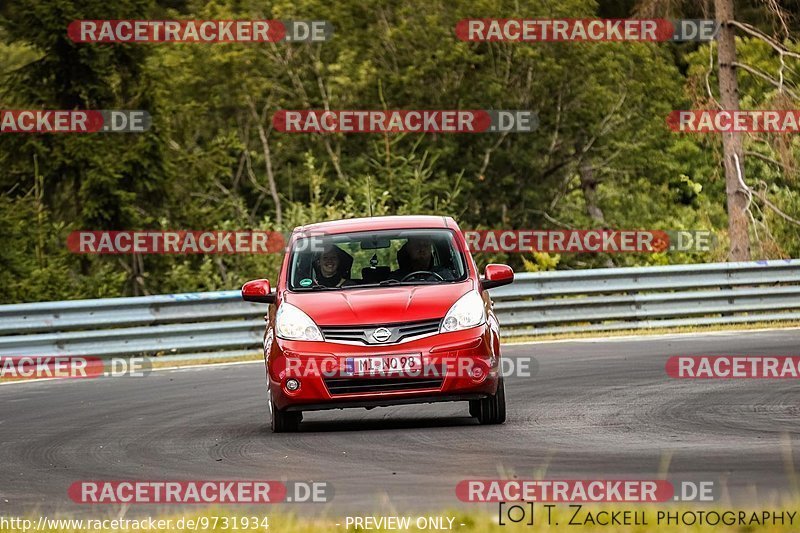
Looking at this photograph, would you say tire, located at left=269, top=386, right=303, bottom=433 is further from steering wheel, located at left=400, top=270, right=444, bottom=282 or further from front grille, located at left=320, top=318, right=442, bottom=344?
steering wheel, located at left=400, top=270, right=444, bottom=282

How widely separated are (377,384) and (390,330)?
1.36 ft

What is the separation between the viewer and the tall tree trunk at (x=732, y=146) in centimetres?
2803

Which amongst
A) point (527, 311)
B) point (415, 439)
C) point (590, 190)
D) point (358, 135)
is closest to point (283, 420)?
point (415, 439)

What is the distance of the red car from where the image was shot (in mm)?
11352

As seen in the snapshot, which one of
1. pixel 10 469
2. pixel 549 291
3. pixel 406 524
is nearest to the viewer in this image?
pixel 406 524

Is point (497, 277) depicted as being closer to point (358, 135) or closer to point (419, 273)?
point (419, 273)

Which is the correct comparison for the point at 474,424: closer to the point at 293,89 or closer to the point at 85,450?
the point at 85,450

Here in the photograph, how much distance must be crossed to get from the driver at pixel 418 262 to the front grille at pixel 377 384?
124 cm

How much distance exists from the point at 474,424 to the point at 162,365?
9.45 metres

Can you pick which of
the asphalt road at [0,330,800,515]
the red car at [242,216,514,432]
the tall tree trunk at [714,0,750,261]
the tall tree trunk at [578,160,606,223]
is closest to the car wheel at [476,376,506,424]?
the red car at [242,216,514,432]

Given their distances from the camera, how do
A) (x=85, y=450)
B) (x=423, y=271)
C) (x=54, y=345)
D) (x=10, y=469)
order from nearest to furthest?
(x=10, y=469) → (x=85, y=450) → (x=423, y=271) → (x=54, y=345)

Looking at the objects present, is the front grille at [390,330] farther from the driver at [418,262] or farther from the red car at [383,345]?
the driver at [418,262]

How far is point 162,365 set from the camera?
2056cm

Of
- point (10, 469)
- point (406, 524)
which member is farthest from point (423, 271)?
point (406, 524)
